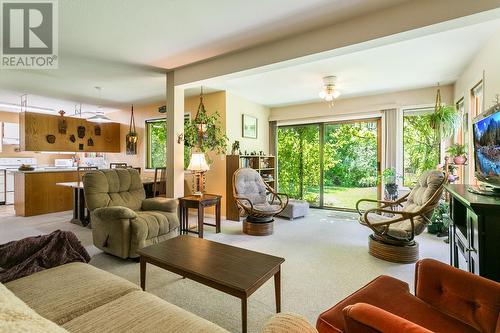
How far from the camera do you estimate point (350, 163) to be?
5.70 m

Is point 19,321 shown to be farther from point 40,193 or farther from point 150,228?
point 40,193

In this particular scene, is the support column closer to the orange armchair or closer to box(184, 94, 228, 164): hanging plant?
box(184, 94, 228, 164): hanging plant

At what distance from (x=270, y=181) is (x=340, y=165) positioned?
1.70 meters

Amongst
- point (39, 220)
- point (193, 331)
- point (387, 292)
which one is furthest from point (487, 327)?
point (39, 220)

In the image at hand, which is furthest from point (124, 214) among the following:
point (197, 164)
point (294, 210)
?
point (294, 210)

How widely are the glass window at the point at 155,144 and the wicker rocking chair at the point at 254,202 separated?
2.89 meters

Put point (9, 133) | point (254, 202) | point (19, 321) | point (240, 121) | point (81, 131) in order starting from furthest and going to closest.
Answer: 1. point (9, 133)
2. point (81, 131)
3. point (240, 121)
4. point (254, 202)
5. point (19, 321)

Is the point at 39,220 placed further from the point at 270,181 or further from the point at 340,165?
the point at 340,165

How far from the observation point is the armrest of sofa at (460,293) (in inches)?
45.1

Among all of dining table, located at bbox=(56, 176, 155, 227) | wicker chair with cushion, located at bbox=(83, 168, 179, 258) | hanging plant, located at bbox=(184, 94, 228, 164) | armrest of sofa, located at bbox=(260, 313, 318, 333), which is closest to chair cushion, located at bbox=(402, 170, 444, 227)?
armrest of sofa, located at bbox=(260, 313, 318, 333)

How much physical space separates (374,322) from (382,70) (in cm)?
381

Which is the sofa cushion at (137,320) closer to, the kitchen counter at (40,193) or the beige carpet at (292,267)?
the beige carpet at (292,267)

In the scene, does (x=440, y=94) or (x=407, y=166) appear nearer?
(x=440, y=94)

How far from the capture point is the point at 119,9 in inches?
91.7
